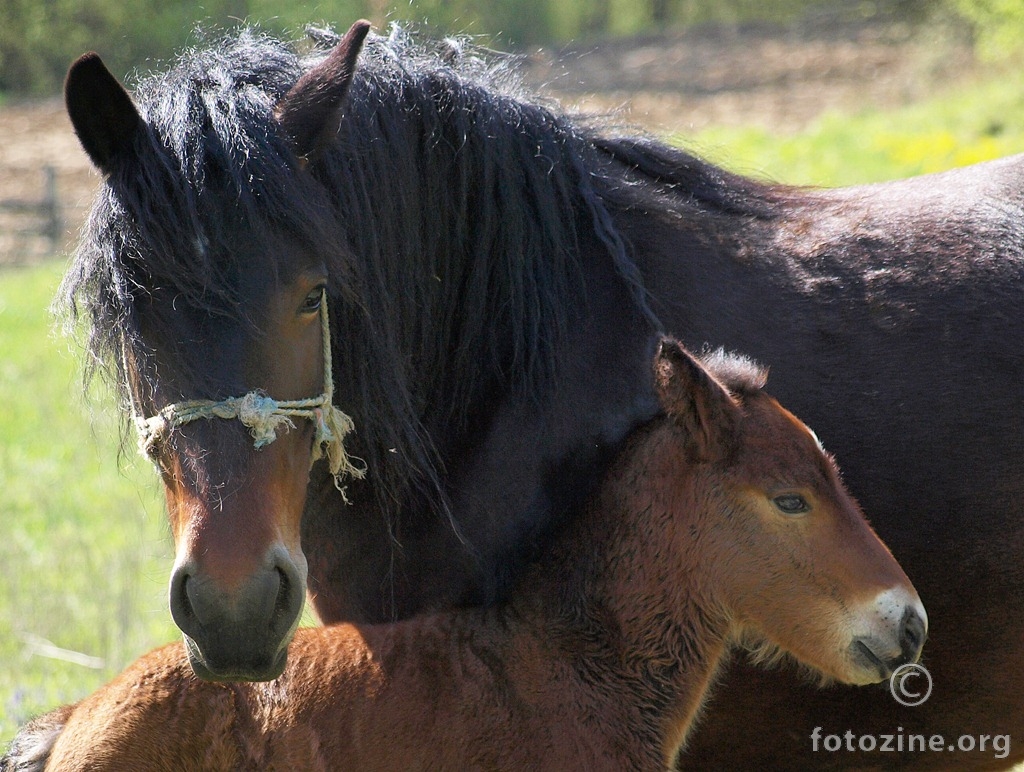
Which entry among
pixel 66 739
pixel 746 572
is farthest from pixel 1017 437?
pixel 66 739

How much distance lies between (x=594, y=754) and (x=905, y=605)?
838 millimetres

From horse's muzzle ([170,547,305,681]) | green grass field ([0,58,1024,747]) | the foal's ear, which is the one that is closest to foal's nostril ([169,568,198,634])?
horse's muzzle ([170,547,305,681])

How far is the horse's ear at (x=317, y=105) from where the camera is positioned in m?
2.60

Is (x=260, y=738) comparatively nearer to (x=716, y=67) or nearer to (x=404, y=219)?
(x=404, y=219)

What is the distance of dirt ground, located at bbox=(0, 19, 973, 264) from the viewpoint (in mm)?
18781

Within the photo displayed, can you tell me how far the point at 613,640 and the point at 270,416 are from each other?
3.70 feet

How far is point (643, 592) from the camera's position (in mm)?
2973

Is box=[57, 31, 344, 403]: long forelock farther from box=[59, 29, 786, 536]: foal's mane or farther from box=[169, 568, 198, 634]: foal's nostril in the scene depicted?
box=[169, 568, 198, 634]: foal's nostril

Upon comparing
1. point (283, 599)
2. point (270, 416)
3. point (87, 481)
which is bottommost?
point (87, 481)

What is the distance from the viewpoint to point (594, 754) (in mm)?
2771

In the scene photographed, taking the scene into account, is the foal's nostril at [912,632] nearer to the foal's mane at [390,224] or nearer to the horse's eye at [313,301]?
the foal's mane at [390,224]

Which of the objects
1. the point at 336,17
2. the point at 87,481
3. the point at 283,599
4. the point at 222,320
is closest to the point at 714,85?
the point at 336,17

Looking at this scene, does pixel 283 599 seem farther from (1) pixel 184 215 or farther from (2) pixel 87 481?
(2) pixel 87 481

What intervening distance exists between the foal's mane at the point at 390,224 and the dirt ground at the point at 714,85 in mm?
13844
